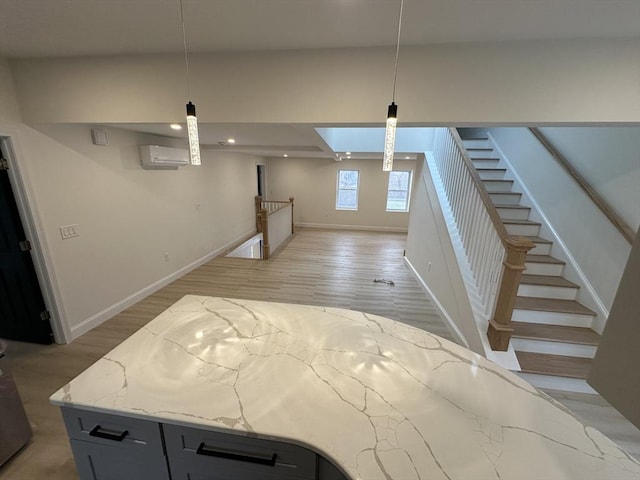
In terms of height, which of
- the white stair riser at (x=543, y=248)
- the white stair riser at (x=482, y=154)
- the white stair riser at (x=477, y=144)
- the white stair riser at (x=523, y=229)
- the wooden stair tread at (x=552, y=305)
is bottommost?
the wooden stair tread at (x=552, y=305)

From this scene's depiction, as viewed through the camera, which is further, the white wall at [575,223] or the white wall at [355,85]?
the white wall at [575,223]

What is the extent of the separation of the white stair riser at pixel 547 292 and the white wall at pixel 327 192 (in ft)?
18.6

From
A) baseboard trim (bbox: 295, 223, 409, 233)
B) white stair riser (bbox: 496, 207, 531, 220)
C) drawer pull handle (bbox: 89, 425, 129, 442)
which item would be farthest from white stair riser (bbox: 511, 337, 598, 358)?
baseboard trim (bbox: 295, 223, 409, 233)

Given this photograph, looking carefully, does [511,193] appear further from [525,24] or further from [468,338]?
[525,24]

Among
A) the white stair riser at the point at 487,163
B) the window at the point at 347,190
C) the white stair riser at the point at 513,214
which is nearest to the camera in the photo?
the white stair riser at the point at 513,214

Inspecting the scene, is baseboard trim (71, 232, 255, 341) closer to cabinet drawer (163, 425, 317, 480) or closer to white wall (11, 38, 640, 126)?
white wall (11, 38, 640, 126)

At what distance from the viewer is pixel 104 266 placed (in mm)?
2936

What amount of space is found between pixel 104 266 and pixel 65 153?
1224 mm

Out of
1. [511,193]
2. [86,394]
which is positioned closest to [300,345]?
[86,394]

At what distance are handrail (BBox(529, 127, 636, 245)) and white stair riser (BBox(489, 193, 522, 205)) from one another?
61 centimetres

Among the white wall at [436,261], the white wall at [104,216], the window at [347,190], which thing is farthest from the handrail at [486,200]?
the window at [347,190]

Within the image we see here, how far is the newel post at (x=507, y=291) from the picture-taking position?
199cm

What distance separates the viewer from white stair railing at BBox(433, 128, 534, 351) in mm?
2068

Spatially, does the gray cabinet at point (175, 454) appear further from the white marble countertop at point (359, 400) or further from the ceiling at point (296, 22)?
the ceiling at point (296, 22)
